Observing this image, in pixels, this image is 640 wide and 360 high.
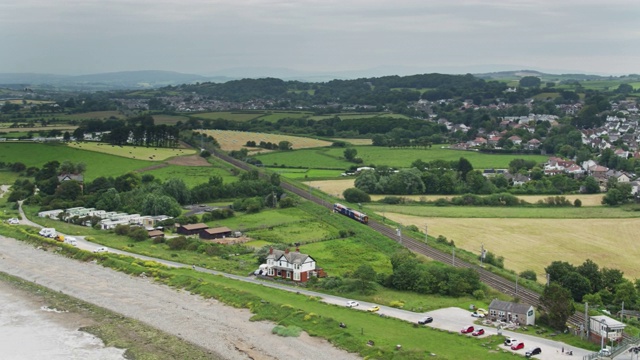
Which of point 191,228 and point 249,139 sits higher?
point 249,139

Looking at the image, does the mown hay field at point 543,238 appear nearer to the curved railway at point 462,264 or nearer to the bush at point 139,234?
the curved railway at point 462,264

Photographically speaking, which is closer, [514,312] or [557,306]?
[557,306]

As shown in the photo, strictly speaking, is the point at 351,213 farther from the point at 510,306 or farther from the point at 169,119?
the point at 169,119

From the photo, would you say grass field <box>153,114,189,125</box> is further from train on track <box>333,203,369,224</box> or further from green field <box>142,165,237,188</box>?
train on track <box>333,203,369,224</box>

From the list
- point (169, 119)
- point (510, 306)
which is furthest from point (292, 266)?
point (169, 119)

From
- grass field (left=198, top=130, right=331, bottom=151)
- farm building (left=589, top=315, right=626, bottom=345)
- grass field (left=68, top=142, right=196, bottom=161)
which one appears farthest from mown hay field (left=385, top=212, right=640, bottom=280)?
grass field (left=198, top=130, right=331, bottom=151)

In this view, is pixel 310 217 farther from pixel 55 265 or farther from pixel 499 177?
pixel 499 177

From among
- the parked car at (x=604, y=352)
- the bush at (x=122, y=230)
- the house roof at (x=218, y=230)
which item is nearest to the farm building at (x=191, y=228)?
the house roof at (x=218, y=230)
